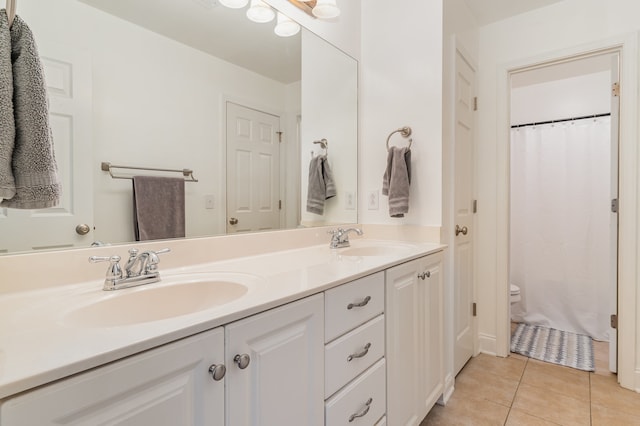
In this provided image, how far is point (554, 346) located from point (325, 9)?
2.76m

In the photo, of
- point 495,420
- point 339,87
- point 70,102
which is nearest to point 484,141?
point 339,87

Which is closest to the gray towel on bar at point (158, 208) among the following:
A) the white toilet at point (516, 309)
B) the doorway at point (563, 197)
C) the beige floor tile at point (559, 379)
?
the beige floor tile at point (559, 379)

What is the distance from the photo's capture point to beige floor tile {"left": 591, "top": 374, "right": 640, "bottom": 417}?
1.59 meters

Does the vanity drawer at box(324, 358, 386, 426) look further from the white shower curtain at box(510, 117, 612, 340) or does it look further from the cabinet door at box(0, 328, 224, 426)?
the white shower curtain at box(510, 117, 612, 340)

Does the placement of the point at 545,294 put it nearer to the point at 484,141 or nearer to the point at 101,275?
the point at 484,141

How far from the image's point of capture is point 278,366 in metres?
0.72

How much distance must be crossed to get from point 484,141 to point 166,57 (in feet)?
6.78

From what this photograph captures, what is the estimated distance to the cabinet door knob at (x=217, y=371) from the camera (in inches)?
23.1

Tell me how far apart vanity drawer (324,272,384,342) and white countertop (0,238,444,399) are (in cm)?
3

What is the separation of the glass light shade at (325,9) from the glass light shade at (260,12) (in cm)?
30

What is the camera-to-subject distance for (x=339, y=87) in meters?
1.87

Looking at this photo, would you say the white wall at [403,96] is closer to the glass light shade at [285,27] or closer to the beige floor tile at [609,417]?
the glass light shade at [285,27]

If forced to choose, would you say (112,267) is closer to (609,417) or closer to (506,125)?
(609,417)

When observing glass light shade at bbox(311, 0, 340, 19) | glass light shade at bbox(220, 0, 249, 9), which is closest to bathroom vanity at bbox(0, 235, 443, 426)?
glass light shade at bbox(220, 0, 249, 9)
